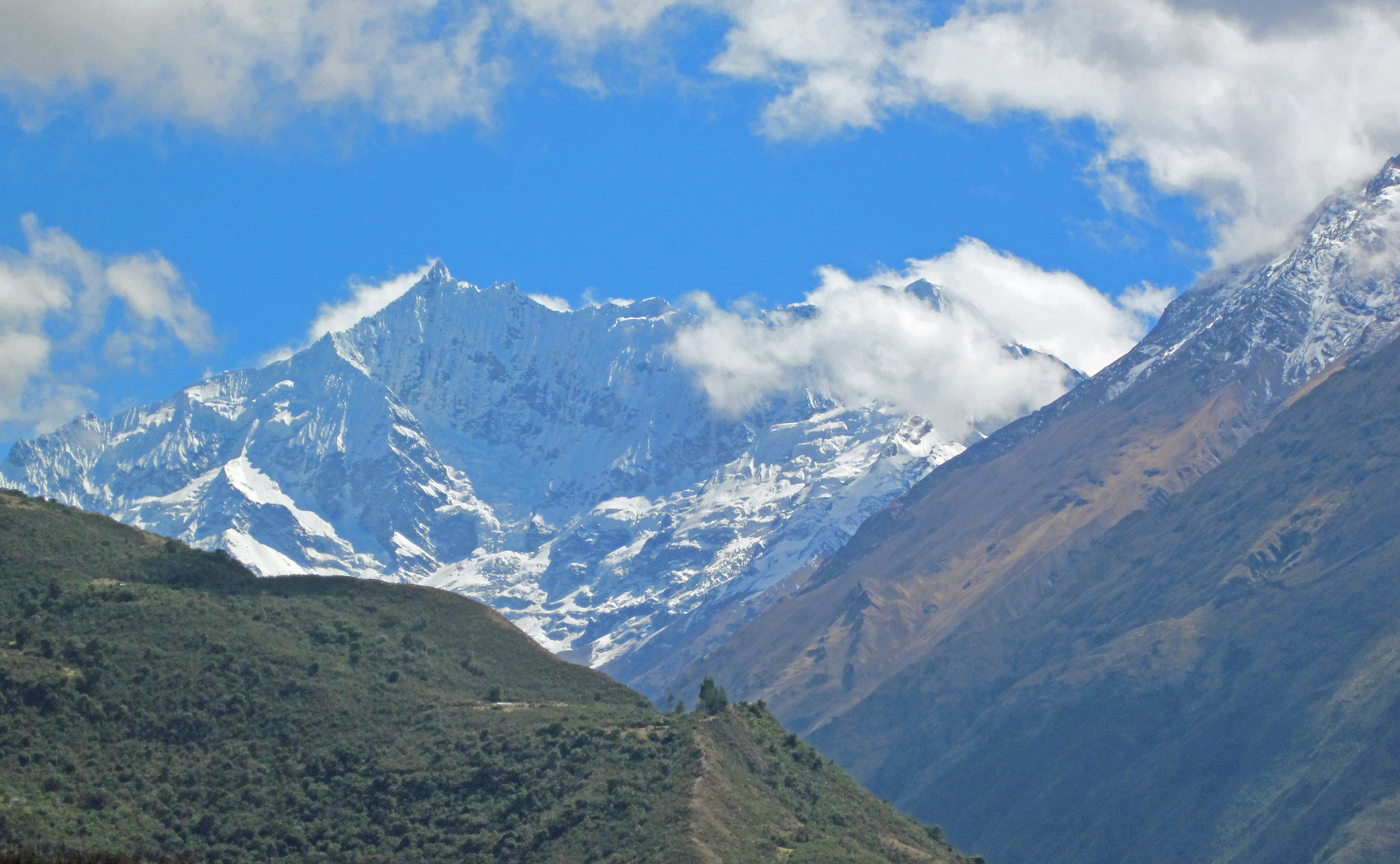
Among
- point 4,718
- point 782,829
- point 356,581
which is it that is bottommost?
point 782,829

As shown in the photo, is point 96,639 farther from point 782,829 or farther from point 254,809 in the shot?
point 782,829

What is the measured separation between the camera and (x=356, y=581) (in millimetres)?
178500

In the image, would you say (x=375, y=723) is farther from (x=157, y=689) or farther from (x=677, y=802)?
(x=677, y=802)

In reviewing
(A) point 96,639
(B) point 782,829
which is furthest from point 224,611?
(B) point 782,829

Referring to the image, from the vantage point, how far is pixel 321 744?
5527 inches

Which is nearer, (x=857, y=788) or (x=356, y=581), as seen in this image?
(x=857, y=788)

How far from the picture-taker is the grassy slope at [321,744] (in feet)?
416

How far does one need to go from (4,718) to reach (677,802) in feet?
156

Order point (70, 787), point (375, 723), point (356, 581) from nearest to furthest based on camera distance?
1. point (70, 787)
2. point (375, 723)
3. point (356, 581)

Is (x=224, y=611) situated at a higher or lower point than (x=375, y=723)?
higher

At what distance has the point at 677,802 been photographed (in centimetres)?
13075

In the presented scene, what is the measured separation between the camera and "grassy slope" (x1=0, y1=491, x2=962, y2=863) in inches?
4998

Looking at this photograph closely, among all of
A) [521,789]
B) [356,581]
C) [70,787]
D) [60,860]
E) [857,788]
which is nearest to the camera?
[60,860]

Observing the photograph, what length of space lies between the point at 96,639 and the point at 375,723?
22296 mm
